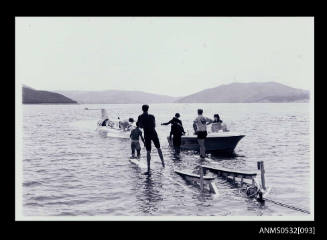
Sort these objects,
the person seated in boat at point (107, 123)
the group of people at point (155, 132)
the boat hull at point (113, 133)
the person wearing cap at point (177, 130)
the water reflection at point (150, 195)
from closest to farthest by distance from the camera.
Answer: the water reflection at point (150, 195), the group of people at point (155, 132), the person wearing cap at point (177, 130), the boat hull at point (113, 133), the person seated in boat at point (107, 123)

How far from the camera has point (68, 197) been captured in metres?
13.7

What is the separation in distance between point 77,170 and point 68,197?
5.78m

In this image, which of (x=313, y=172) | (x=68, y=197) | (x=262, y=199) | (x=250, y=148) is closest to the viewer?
(x=313, y=172)

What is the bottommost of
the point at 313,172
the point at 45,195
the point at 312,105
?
the point at 45,195

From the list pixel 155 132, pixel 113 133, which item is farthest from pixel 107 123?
pixel 155 132

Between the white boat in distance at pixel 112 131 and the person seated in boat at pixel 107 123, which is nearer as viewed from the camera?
the white boat in distance at pixel 112 131

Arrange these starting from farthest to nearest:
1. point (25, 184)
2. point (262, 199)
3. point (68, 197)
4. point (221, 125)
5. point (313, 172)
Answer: point (221, 125)
point (25, 184)
point (68, 197)
point (262, 199)
point (313, 172)

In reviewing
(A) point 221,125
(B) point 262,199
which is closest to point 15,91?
(B) point 262,199

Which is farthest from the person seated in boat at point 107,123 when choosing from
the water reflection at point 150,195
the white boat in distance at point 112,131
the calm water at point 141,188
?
the water reflection at point 150,195

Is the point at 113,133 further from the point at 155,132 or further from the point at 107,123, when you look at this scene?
the point at 155,132

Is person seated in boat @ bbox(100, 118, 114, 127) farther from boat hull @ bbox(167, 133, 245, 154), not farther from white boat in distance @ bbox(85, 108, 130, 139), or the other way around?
boat hull @ bbox(167, 133, 245, 154)

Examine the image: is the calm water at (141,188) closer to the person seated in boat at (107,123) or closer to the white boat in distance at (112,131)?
the white boat in distance at (112,131)

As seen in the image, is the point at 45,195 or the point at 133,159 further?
the point at 133,159

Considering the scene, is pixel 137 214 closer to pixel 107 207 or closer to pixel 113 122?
pixel 107 207
